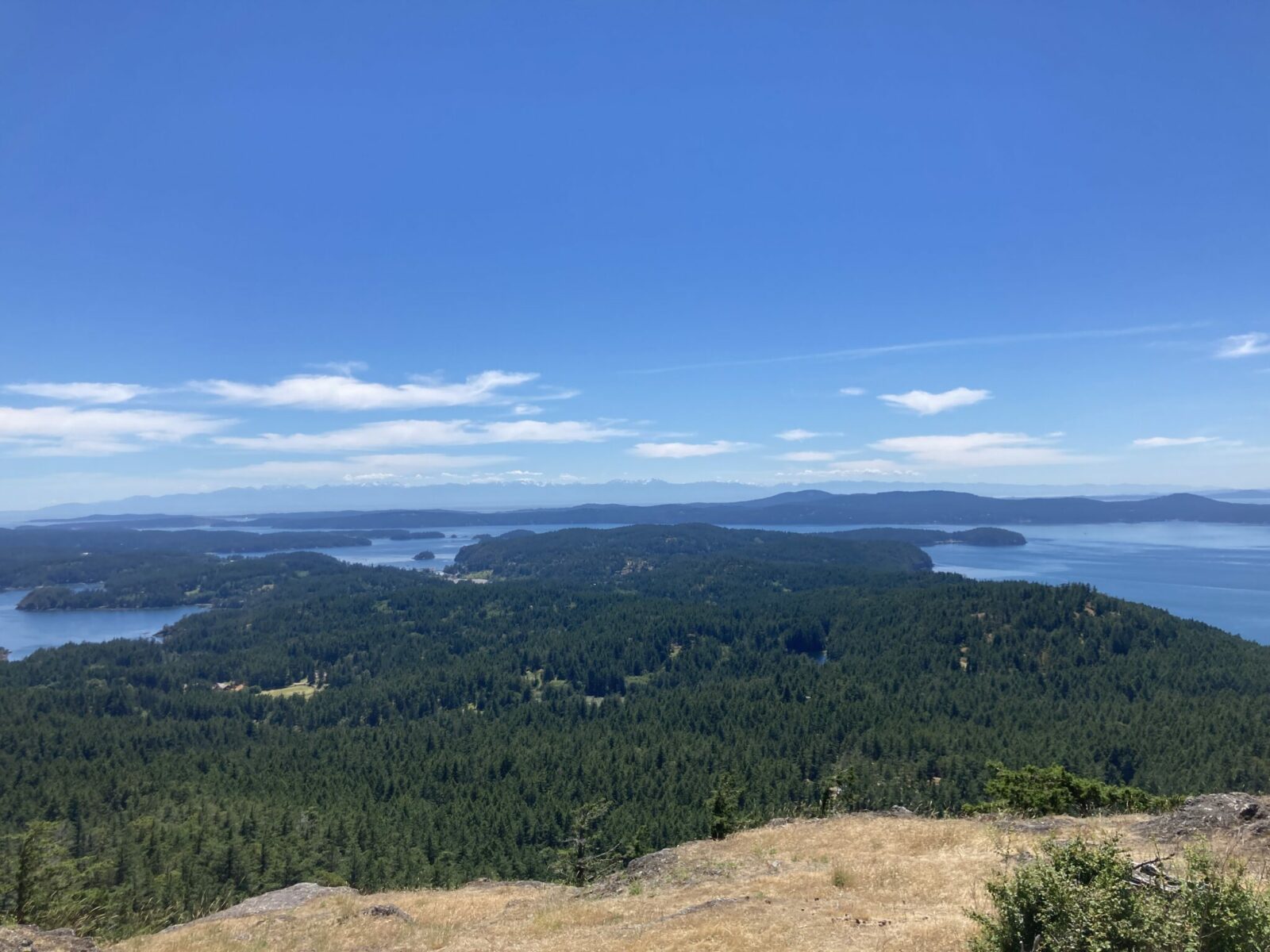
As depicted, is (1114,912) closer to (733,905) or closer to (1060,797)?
(733,905)

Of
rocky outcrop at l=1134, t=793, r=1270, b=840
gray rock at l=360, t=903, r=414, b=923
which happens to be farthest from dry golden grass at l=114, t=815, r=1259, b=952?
rocky outcrop at l=1134, t=793, r=1270, b=840

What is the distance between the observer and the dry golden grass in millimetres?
22312

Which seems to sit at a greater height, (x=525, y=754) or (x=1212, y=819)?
(x=1212, y=819)

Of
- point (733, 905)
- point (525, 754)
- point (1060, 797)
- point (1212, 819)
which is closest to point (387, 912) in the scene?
point (733, 905)

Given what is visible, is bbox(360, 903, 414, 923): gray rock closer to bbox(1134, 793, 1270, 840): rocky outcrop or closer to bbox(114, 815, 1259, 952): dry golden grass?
bbox(114, 815, 1259, 952): dry golden grass

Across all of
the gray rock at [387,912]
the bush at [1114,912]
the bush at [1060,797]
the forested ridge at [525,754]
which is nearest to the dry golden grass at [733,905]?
the gray rock at [387,912]

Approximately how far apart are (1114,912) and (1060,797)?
52434 mm

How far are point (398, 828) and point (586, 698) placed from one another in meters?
104

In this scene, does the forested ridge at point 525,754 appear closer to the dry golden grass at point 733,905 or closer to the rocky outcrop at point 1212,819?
the dry golden grass at point 733,905

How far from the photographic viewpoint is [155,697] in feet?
617

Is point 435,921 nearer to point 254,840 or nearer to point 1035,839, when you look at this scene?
point 1035,839

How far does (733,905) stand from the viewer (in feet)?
84.7

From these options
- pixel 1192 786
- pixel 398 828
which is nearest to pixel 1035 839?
pixel 398 828

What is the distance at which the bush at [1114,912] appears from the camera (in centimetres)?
1272
